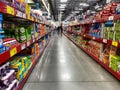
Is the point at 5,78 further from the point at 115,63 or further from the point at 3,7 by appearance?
the point at 115,63

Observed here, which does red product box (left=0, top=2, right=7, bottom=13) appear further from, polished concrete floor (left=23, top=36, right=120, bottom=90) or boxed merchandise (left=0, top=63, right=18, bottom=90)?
polished concrete floor (left=23, top=36, right=120, bottom=90)

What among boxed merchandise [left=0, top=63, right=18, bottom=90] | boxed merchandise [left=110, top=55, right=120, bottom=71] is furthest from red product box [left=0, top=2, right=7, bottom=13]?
boxed merchandise [left=110, top=55, right=120, bottom=71]

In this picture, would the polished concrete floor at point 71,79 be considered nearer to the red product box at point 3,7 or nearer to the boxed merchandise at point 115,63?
the boxed merchandise at point 115,63

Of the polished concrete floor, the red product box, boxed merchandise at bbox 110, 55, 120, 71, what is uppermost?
the red product box

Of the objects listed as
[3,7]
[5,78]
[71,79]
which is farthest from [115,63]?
[3,7]

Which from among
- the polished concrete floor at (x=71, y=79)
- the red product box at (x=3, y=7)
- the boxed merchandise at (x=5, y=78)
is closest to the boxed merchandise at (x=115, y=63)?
the polished concrete floor at (x=71, y=79)

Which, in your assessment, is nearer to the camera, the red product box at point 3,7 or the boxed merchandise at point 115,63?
the red product box at point 3,7

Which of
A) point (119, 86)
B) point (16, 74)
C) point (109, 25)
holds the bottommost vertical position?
point (119, 86)

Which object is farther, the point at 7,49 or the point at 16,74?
the point at 16,74

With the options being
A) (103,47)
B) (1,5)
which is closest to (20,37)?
(1,5)

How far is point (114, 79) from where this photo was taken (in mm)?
2658

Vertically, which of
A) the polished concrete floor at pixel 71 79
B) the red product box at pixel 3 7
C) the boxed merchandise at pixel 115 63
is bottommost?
the polished concrete floor at pixel 71 79

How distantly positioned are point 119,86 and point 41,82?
130 centimetres

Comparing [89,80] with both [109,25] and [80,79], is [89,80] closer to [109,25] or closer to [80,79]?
[80,79]
